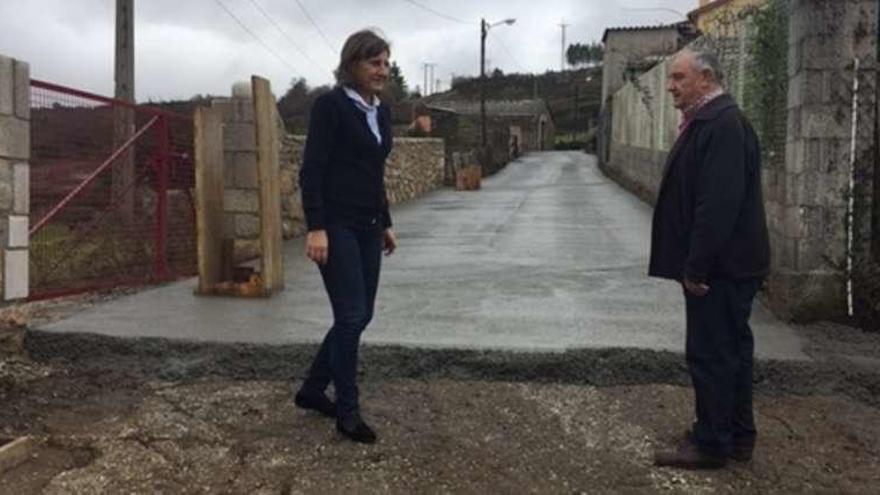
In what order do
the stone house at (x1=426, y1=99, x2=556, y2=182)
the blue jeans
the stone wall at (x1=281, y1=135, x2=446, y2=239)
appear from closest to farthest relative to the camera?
the blue jeans, the stone wall at (x1=281, y1=135, x2=446, y2=239), the stone house at (x1=426, y1=99, x2=556, y2=182)

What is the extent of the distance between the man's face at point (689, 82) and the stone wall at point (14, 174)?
3.49m

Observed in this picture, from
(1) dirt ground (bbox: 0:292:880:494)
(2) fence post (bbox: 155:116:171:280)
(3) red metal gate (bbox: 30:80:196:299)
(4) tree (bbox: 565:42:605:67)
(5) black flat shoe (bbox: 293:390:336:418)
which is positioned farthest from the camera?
(4) tree (bbox: 565:42:605:67)

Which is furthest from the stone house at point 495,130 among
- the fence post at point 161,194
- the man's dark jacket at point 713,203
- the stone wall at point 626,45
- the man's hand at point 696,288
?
the man's hand at point 696,288

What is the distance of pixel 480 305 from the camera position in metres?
6.52

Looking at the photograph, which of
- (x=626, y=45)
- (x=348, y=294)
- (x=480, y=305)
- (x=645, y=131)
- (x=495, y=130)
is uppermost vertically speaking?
(x=626, y=45)

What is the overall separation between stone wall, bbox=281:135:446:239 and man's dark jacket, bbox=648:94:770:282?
6462 mm

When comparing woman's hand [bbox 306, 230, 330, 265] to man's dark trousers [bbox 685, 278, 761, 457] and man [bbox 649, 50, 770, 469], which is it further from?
man's dark trousers [bbox 685, 278, 761, 457]

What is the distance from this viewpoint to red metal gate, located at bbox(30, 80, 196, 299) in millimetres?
6426

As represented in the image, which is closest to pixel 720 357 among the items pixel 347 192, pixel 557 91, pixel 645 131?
pixel 347 192

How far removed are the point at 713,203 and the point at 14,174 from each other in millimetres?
3714

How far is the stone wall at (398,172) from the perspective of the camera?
11.4 m

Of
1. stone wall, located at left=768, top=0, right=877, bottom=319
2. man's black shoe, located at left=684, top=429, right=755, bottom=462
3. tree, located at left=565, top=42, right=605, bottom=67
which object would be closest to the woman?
man's black shoe, located at left=684, top=429, right=755, bottom=462

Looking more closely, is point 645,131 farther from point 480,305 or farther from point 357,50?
point 357,50

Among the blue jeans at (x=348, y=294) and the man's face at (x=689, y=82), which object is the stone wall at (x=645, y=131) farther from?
the blue jeans at (x=348, y=294)
